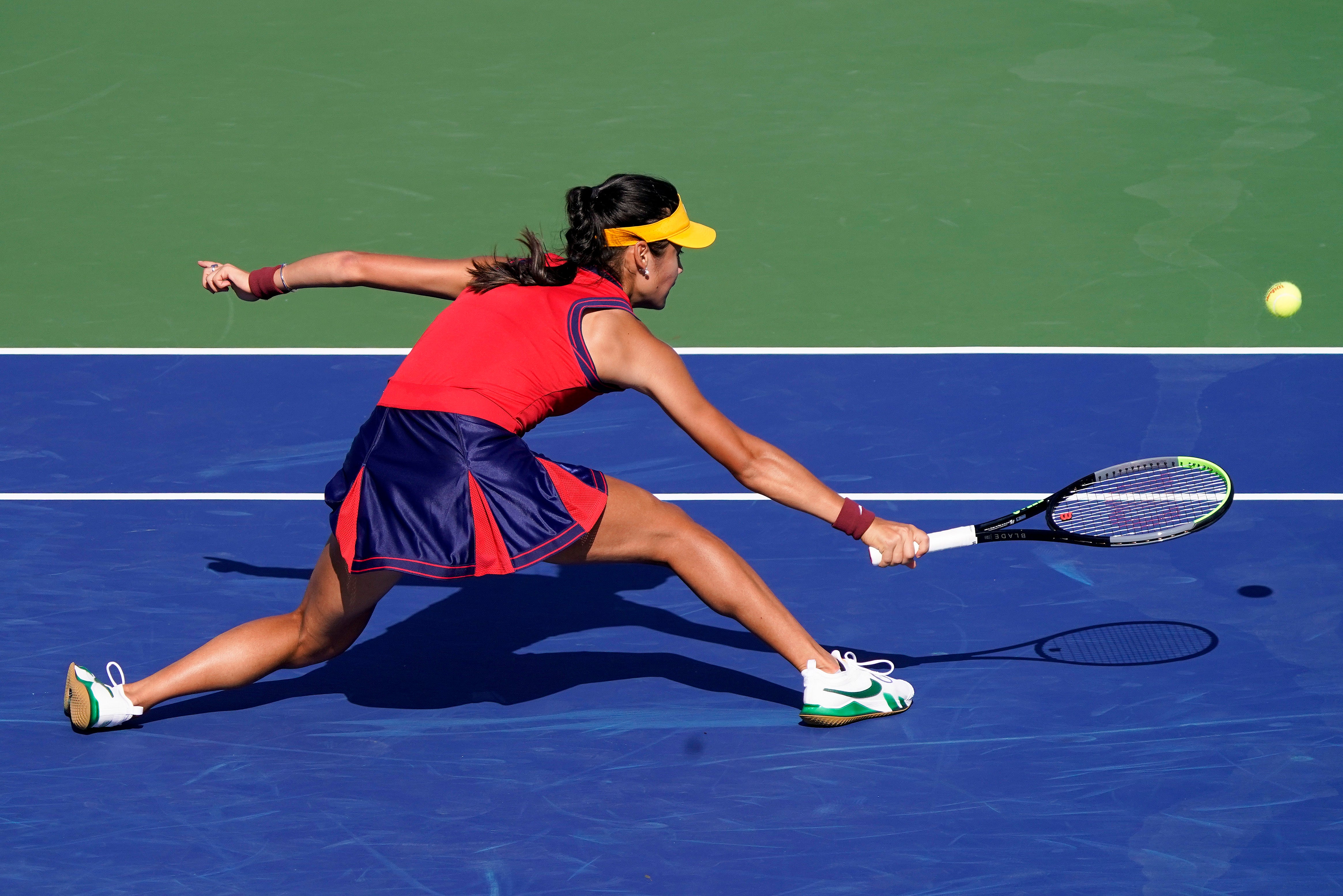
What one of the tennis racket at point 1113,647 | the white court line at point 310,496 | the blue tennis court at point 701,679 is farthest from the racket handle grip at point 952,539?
the white court line at point 310,496

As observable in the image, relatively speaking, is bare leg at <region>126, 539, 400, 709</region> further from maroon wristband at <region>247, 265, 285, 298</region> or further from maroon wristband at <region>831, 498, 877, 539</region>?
maroon wristband at <region>831, 498, 877, 539</region>

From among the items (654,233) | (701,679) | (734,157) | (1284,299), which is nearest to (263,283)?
(654,233)

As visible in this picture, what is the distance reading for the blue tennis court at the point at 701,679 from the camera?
429 cm

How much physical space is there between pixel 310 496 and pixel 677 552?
2.37m

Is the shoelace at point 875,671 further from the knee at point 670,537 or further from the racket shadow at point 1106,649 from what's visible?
the knee at point 670,537

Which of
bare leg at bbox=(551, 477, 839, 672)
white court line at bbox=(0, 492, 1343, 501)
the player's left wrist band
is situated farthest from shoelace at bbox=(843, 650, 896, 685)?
the player's left wrist band

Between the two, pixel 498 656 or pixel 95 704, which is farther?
pixel 498 656

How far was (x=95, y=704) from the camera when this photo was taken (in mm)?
4805

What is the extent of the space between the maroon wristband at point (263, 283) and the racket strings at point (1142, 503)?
8.55 feet

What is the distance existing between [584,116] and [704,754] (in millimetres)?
7134

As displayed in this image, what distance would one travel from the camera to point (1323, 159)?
10.2m

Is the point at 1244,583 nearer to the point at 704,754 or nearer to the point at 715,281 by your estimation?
the point at 704,754

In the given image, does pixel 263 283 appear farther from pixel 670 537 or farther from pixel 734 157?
pixel 734 157

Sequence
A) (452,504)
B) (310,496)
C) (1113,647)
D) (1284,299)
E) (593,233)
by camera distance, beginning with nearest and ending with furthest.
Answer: (452,504) → (593,233) → (1113,647) → (310,496) → (1284,299)
